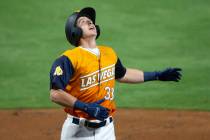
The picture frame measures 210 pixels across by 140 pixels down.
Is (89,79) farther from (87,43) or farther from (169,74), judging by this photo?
(169,74)

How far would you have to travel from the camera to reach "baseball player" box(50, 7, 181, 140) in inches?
215

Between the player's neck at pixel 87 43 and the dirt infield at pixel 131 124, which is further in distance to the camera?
the dirt infield at pixel 131 124

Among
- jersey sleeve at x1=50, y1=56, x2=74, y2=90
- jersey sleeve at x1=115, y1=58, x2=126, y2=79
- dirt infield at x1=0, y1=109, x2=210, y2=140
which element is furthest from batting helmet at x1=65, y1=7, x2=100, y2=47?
dirt infield at x1=0, y1=109, x2=210, y2=140

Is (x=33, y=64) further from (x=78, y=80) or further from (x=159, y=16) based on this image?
(x=78, y=80)

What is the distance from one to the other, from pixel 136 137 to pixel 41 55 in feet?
13.2

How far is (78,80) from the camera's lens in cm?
563

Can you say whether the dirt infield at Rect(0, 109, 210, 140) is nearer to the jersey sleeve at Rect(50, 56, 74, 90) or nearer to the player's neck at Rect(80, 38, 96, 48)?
the player's neck at Rect(80, 38, 96, 48)

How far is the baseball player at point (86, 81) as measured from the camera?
17.9ft

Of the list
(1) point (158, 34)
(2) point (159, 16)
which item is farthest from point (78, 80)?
(2) point (159, 16)

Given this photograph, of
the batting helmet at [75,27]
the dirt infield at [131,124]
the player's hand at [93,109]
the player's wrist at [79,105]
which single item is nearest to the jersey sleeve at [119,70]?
the batting helmet at [75,27]

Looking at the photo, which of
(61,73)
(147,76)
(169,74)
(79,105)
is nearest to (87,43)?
(61,73)

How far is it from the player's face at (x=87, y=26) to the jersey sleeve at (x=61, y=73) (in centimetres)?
37

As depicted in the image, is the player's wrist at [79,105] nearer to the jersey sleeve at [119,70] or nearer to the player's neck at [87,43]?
the player's neck at [87,43]

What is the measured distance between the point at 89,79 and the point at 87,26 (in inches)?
20.6
